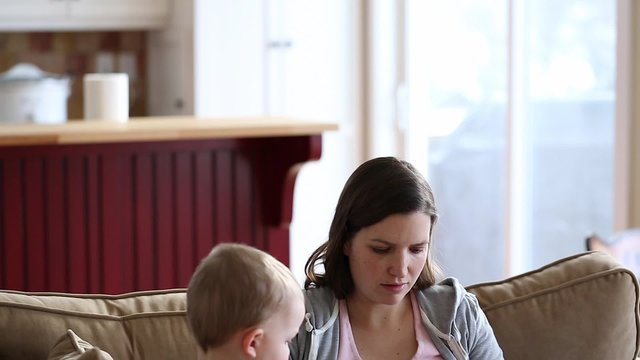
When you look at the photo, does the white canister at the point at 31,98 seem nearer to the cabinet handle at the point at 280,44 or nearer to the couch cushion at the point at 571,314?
the cabinet handle at the point at 280,44

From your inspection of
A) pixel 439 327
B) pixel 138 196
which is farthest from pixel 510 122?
pixel 439 327

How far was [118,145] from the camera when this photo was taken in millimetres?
3572

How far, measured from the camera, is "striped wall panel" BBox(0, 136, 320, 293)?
3.50 metres

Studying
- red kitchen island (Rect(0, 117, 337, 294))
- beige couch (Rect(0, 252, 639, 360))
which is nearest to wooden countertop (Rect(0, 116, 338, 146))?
red kitchen island (Rect(0, 117, 337, 294))

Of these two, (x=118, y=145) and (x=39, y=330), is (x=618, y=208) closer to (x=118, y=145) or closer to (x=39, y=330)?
(x=118, y=145)

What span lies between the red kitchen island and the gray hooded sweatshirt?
148 centimetres

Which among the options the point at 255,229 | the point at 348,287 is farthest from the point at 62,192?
the point at 348,287

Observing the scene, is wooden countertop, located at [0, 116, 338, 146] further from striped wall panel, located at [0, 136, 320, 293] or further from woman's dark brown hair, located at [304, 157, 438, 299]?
woman's dark brown hair, located at [304, 157, 438, 299]

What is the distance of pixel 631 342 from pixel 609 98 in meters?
2.07

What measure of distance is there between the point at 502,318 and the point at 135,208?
172 centimetres

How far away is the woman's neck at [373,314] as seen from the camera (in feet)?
7.02

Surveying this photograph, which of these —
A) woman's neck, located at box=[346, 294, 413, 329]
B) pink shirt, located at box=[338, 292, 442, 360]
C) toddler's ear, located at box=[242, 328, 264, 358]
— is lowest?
pink shirt, located at box=[338, 292, 442, 360]

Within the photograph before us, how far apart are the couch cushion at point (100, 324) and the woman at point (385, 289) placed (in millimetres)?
222

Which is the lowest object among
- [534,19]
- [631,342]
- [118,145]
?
[631,342]
